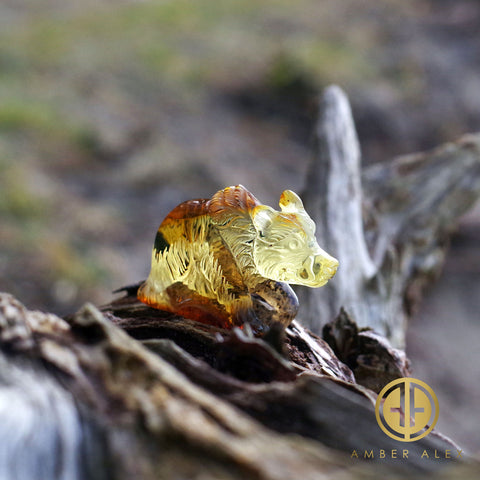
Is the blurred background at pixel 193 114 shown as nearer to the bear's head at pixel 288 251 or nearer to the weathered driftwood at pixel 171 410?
the bear's head at pixel 288 251

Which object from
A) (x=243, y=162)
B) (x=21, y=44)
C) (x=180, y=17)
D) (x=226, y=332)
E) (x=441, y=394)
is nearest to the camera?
(x=226, y=332)

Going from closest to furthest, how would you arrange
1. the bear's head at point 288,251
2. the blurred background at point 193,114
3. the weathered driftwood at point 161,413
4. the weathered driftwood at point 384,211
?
the weathered driftwood at point 161,413 → the bear's head at point 288,251 → the weathered driftwood at point 384,211 → the blurred background at point 193,114

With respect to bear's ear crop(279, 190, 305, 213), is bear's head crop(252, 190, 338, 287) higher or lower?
lower

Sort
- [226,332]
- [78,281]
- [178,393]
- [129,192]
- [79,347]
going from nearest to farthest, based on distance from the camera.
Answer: [178,393] < [79,347] < [226,332] < [78,281] < [129,192]

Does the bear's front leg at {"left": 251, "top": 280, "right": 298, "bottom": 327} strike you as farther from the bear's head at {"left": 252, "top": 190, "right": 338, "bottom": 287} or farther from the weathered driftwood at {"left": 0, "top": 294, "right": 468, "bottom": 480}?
the weathered driftwood at {"left": 0, "top": 294, "right": 468, "bottom": 480}

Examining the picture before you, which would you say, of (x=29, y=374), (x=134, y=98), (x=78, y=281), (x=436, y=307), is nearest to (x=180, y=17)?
(x=134, y=98)

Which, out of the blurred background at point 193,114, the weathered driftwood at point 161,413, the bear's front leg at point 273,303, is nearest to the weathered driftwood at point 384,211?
the bear's front leg at point 273,303

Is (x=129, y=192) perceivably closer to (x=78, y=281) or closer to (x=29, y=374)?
(x=78, y=281)

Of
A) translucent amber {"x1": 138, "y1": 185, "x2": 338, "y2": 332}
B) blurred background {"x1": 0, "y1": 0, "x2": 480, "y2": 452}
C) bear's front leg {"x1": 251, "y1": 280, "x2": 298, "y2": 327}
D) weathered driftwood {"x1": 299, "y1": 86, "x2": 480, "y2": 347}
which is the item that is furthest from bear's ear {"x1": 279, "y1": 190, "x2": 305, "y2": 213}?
blurred background {"x1": 0, "y1": 0, "x2": 480, "y2": 452}
